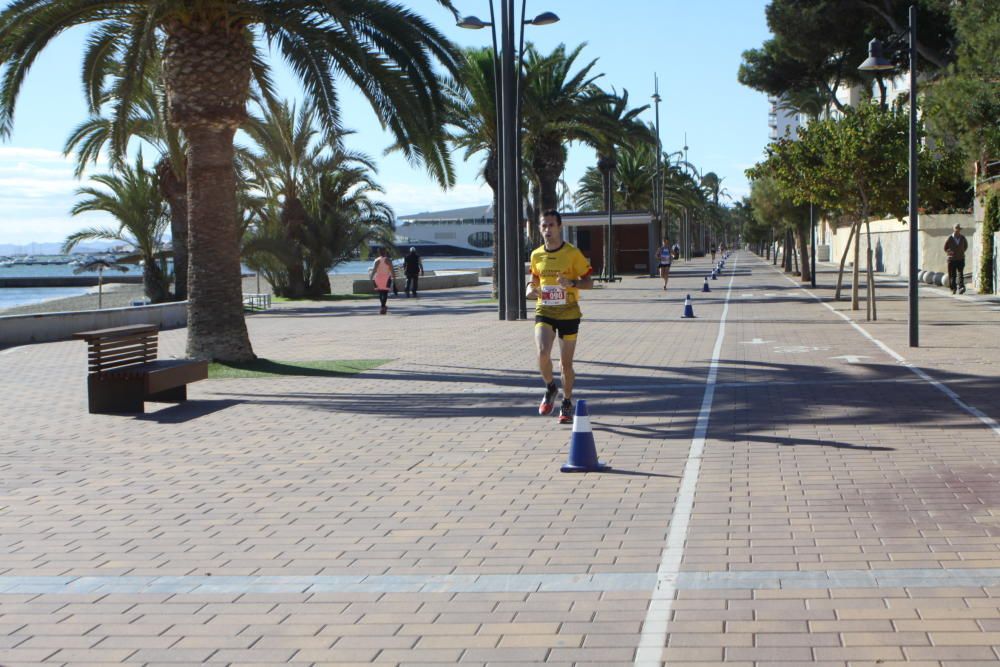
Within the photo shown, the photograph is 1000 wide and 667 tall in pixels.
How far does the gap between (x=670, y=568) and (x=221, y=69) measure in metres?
11.5

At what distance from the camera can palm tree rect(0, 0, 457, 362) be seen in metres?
14.9

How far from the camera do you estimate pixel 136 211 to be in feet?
112

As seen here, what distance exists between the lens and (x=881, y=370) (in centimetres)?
1372

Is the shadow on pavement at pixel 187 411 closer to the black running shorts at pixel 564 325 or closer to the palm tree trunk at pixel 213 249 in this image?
the palm tree trunk at pixel 213 249

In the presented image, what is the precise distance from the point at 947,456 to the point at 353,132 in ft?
104

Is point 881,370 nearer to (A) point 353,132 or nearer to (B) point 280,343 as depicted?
(B) point 280,343

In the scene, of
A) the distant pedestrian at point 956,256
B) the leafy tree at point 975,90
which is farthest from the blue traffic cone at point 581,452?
the distant pedestrian at point 956,256

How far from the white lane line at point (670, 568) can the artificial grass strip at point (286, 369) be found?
6.58 m

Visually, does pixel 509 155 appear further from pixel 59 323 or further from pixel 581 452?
pixel 581 452

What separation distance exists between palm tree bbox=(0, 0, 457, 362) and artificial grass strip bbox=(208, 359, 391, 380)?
27cm

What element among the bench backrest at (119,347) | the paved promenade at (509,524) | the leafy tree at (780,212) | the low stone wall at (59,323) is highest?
the leafy tree at (780,212)

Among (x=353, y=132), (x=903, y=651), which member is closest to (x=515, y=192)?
(x=353, y=132)

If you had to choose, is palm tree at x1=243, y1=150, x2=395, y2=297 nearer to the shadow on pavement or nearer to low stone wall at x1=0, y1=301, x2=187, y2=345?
low stone wall at x1=0, y1=301, x2=187, y2=345

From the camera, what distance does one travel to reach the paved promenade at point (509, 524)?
4602mm
